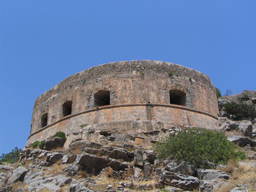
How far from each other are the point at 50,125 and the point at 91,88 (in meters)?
2.63

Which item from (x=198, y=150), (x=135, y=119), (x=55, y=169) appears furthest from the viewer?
(x=135, y=119)

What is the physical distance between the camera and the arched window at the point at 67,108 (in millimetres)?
16469

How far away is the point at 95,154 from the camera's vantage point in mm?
10664

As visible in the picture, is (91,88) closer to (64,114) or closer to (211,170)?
(64,114)

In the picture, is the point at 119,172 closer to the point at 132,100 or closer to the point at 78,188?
the point at 78,188

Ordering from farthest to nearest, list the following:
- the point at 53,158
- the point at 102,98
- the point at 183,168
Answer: the point at 102,98 → the point at 53,158 → the point at 183,168

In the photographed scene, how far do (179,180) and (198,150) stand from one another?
191 centimetres

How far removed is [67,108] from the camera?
16781mm

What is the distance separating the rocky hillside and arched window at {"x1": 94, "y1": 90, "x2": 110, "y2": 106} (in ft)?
9.64

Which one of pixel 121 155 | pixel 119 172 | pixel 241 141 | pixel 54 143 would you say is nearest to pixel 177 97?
pixel 241 141

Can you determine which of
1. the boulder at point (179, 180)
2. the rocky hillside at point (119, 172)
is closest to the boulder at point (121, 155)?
the rocky hillside at point (119, 172)

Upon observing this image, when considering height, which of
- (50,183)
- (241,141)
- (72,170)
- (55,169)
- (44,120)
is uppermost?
(44,120)

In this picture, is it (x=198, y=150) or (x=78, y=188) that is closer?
(x=78, y=188)

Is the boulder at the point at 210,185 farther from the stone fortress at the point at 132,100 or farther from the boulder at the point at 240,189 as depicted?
the stone fortress at the point at 132,100
